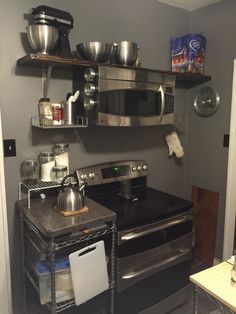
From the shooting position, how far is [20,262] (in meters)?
1.99

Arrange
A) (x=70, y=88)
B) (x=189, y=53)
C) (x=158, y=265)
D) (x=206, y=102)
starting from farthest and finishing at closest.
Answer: (x=206, y=102) < (x=189, y=53) < (x=70, y=88) < (x=158, y=265)

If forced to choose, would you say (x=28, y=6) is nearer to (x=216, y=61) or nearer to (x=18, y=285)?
(x=216, y=61)

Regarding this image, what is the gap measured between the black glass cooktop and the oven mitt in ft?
1.71

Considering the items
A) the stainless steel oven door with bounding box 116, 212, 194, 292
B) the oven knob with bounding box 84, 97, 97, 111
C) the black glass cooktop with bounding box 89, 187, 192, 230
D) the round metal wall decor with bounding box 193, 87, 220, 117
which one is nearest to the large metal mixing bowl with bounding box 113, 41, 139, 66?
the oven knob with bounding box 84, 97, 97, 111

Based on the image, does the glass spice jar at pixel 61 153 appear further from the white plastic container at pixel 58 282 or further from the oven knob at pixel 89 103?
the white plastic container at pixel 58 282

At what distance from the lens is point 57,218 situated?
5.28 ft

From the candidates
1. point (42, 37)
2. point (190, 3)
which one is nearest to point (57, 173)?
point (42, 37)

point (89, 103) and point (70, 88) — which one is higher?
point (70, 88)

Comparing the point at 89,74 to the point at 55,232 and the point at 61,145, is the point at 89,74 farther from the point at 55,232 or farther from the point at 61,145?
the point at 55,232

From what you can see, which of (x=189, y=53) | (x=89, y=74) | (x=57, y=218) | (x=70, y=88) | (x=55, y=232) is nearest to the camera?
(x=55, y=232)

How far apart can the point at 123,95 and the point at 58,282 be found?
1289 mm

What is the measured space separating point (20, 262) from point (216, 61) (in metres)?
2.31

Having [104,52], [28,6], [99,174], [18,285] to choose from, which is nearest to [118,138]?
[99,174]

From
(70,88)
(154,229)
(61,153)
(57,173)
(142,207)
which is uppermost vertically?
(70,88)
